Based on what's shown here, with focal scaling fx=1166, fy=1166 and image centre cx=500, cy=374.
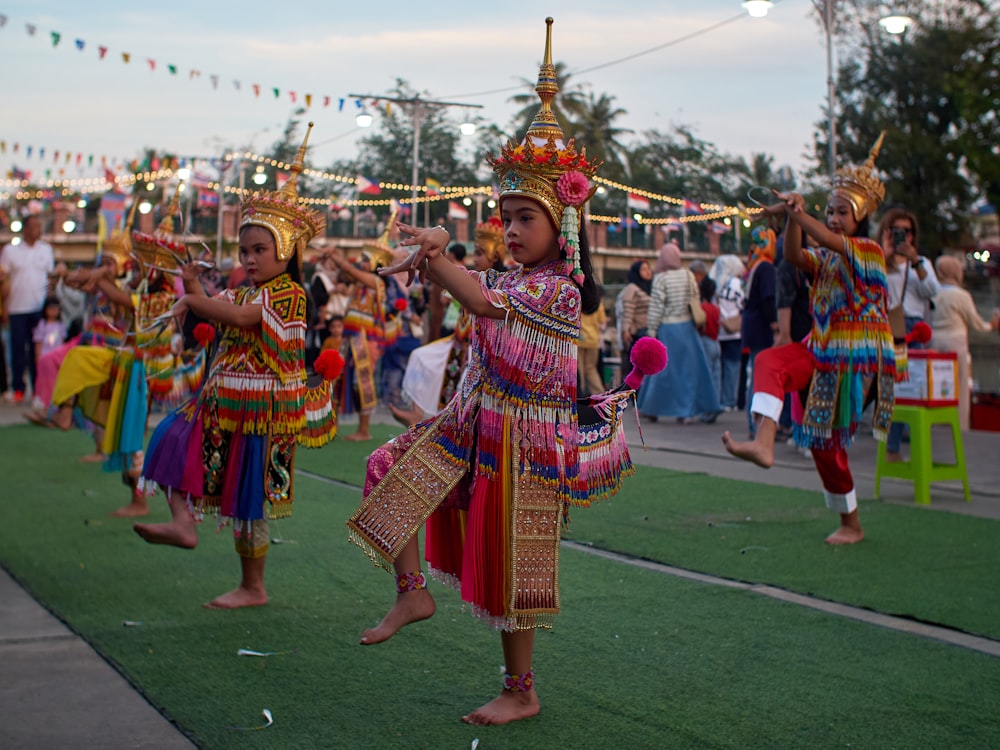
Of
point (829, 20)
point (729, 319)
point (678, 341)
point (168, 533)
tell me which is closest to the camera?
point (168, 533)

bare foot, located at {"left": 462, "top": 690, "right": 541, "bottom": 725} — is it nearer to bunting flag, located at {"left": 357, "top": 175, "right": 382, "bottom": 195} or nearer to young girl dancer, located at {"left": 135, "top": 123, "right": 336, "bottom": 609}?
young girl dancer, located at {"left": 135, "top": 123, "right": 336, "bottom": 609}

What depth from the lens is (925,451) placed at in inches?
295

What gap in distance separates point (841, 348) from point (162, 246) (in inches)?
142

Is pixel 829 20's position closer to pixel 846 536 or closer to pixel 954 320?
pixel 954 320

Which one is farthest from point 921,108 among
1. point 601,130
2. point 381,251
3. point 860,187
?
point 860,187

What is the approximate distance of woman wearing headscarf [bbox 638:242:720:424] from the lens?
12461 mm

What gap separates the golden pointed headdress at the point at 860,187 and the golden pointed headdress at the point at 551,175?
304 cm

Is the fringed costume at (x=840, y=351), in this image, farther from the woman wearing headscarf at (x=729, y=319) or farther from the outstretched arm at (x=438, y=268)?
the woman wearing headscarf at (x=729, y=319)

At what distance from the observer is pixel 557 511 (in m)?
3.56

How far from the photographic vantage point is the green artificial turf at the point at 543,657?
345 cm

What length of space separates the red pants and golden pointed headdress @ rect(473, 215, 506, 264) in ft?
6.06

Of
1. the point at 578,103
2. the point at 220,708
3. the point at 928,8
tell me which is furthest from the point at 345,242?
the point at 220,708

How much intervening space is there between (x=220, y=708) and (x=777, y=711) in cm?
173

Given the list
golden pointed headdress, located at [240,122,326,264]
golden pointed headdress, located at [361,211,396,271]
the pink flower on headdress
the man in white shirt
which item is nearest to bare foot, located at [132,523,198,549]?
golden pointed headdress, located at [240,122,326,264]
